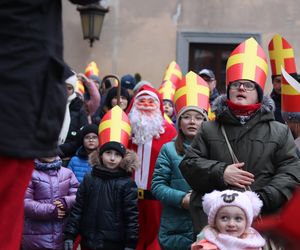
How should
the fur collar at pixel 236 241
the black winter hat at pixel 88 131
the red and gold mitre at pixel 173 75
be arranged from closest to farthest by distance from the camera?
the fur collar at pixel 236 241, the black winter hat at pixel 88 131, the red and gold mitre at pixel 173 75

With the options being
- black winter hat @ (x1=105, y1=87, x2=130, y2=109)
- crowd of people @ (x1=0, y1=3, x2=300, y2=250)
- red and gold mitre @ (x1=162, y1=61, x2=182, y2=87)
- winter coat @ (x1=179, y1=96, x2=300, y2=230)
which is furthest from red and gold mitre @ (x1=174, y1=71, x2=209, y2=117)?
red and gold mitre @ (x1=162, y1=61, x2=182, y2=87)

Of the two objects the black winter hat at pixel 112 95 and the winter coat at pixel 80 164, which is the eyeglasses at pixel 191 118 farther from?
the black winter hat at pixel 112 95

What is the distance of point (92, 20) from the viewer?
51.3 feet

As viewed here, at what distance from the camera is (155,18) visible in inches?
651

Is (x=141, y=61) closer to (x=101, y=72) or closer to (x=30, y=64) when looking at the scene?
(x=101, y=72)

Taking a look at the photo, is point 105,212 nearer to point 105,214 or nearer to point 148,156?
point 105,214

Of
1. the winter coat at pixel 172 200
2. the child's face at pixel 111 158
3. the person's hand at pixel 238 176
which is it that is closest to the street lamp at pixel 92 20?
the child's face at pixel 111 158

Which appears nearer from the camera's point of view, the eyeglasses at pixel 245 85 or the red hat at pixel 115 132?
the eyeglasses at pixel 245 85

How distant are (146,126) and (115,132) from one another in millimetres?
275

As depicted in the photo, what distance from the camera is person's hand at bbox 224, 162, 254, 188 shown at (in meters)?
4.60

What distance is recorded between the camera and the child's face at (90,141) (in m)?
7.68

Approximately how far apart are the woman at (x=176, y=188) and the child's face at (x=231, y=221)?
1306mm

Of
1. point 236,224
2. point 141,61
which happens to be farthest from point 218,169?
point 141,61

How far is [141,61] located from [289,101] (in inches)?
431
